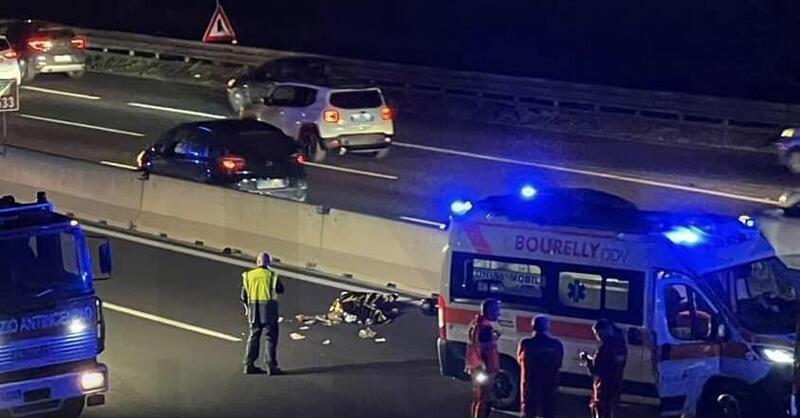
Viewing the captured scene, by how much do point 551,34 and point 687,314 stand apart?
37379mm

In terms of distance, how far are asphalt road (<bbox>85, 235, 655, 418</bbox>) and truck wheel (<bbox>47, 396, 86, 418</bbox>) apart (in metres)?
0.91

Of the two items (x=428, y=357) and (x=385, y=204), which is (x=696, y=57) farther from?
(x=428, y=357)

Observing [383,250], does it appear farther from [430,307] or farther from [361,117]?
[361,117]

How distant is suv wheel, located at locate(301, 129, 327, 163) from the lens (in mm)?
31234

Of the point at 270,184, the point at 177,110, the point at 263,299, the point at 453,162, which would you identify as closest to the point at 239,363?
the point at 263,299

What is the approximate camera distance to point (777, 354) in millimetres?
15375

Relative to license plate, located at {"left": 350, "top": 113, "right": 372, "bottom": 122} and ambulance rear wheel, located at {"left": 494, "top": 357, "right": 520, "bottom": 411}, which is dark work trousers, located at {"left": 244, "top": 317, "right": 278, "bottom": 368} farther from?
license plate, located at {"left": 350, "top": 113, "right": 372, "bottom": 122}

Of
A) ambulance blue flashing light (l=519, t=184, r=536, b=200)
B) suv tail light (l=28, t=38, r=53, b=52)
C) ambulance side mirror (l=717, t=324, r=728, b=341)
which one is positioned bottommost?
ambulance side mirror (l=717, t=324, r=728, b=341)

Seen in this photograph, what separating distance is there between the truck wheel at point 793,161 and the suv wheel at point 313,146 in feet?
27.8

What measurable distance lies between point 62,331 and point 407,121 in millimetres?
22064

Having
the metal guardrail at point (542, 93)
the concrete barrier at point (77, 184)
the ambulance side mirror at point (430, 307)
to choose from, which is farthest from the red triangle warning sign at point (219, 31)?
the ambulance side mirror at point (430, 307)

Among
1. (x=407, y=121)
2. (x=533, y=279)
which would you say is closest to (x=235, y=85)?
(x=407, y=121)

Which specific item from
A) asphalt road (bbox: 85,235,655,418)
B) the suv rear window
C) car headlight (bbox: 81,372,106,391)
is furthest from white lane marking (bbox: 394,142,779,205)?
car headlight (bbox: 81,372,106,391)

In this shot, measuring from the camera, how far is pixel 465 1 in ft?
186
